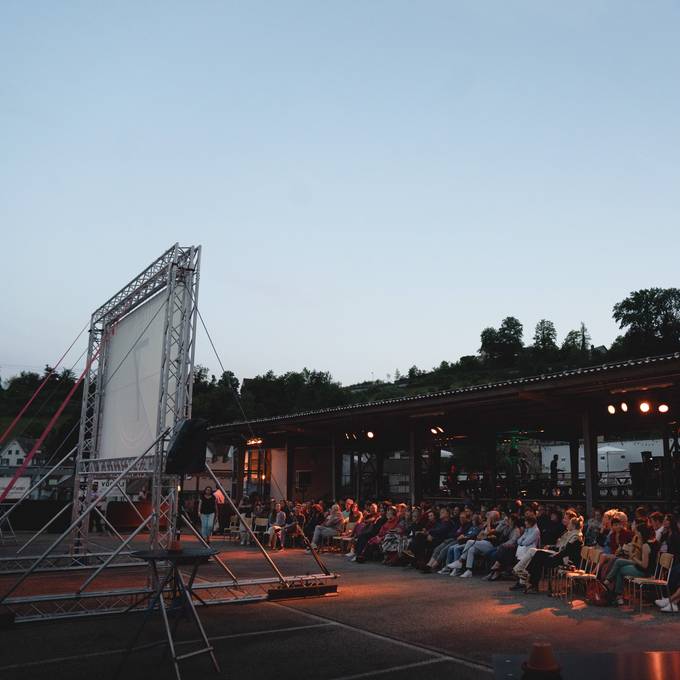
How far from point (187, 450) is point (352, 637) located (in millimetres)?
2938

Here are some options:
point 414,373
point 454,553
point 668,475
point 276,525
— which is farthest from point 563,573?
point 414,373

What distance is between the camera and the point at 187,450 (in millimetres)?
7980

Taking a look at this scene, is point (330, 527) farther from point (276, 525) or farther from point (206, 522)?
point (206, 522)

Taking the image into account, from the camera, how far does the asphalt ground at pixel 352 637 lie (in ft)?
17.4

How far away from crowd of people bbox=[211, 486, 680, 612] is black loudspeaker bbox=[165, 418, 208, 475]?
173 centimetres

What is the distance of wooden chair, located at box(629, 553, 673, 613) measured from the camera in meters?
7.74

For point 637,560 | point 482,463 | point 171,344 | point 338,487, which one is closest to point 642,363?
point 637,560

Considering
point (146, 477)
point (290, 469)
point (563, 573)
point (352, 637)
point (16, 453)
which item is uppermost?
point (16, 453)

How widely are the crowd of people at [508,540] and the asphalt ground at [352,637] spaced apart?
63 cm

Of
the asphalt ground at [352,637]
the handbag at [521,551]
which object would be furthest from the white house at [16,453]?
the asphalt ground at [352,637]

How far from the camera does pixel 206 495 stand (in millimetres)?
14633

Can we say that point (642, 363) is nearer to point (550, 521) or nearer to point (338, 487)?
point (550, 521)

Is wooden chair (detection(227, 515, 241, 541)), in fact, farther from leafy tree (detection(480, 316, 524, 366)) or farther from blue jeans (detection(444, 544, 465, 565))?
leafy tree (detection(480, 316, 524, 366))

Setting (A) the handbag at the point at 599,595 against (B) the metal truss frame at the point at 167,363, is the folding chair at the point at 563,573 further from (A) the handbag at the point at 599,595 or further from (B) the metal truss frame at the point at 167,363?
(B) the metal truss frame at the point at 167,363
